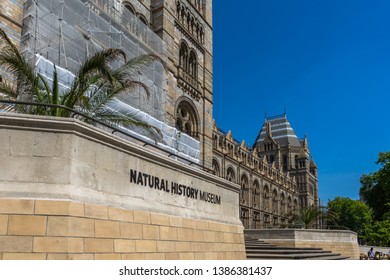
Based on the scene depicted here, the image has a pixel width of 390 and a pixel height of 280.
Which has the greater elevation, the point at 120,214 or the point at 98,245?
the point at 120,214

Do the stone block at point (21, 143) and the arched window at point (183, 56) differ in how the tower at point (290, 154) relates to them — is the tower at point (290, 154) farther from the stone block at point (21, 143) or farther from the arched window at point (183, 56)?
the stone block at point (21, 143)

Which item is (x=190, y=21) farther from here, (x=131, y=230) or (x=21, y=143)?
(x=21, y=143)

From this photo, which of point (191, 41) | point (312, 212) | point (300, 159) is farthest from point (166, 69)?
point (300, 159)

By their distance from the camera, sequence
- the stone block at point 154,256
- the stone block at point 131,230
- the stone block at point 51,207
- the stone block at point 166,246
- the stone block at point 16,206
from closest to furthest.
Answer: the stone block at point 16,206, the stone block at point 51,207, the stone block at point 131,230, the stone block at point 154,256, the stone block at point 166,246

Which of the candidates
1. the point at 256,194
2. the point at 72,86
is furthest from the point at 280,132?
the point at 72,86

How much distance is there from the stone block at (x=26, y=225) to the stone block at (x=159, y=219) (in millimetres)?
2733

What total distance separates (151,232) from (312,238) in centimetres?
1642

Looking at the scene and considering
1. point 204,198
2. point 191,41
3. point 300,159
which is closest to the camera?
point 204,198

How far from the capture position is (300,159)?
79.8m

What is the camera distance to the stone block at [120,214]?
7747 mm

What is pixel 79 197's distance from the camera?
714 cm

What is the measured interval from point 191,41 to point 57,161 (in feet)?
69.2

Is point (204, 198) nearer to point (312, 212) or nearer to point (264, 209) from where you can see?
point (312, 212)

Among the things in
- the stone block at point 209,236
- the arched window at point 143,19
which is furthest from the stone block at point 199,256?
the arched window at point 143,19
